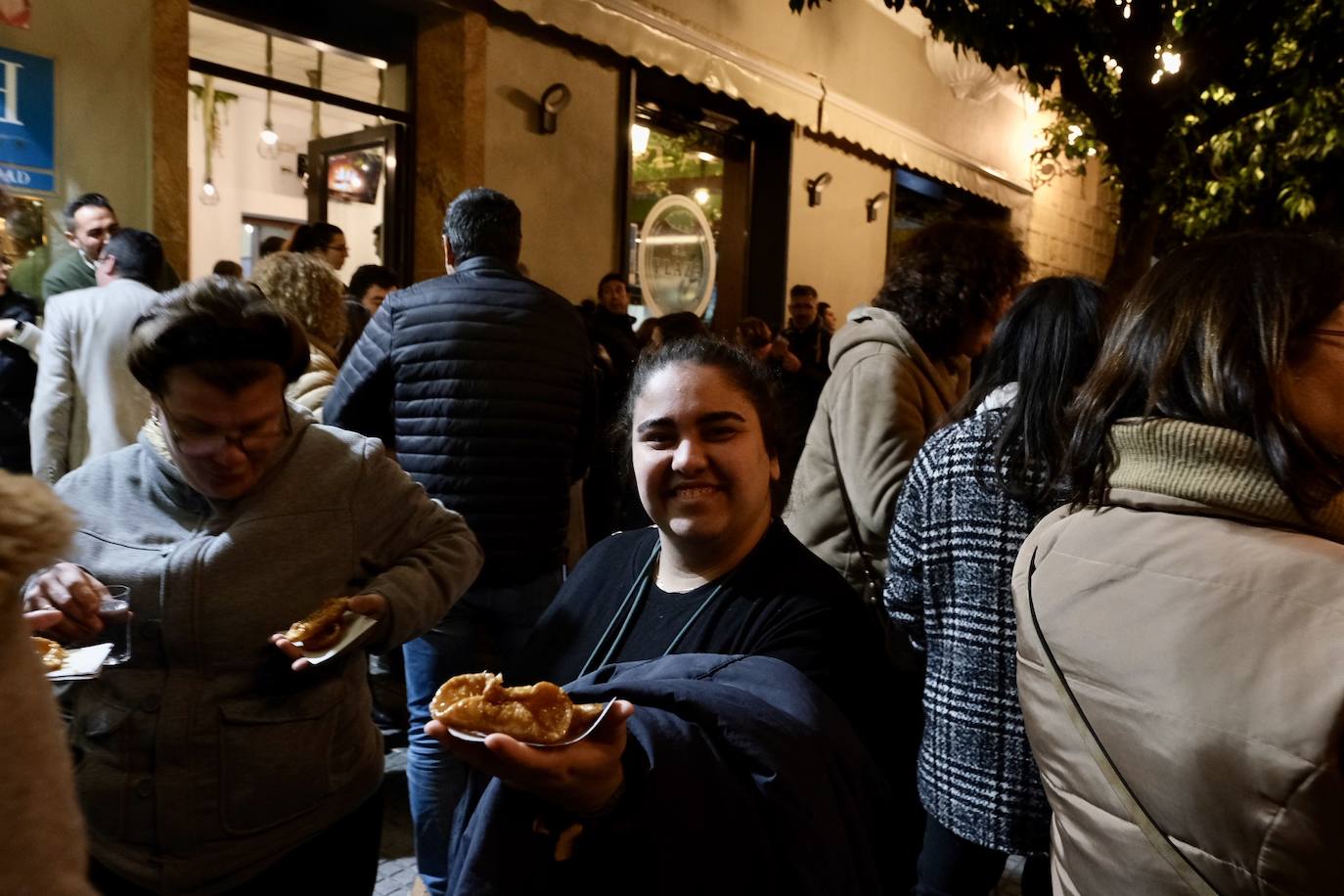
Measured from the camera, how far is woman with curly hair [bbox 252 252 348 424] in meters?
3.61

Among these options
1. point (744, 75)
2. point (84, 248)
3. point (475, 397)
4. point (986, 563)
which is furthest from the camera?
point (744, 75)

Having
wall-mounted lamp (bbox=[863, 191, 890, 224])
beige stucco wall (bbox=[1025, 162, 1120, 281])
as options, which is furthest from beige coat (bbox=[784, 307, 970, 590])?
beige stucco wall (bbox=[1025, 162, 1120, 281])

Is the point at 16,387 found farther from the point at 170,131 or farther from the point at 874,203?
the point at 874,203

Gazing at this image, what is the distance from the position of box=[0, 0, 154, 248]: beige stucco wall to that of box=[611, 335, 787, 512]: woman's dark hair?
428cm

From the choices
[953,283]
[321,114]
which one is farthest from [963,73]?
[953,283]

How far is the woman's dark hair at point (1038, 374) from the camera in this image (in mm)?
2117

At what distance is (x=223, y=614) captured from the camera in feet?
5.78

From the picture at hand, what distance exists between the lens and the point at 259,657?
1.80m

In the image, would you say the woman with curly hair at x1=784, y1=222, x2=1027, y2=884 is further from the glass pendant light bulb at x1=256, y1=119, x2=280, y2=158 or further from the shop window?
the glass pendant light bulb at x1=256, y1=119, x2=280, y2=158

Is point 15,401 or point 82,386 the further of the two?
point 15,401

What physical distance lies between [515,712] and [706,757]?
0.70ft

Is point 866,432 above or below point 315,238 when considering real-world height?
below

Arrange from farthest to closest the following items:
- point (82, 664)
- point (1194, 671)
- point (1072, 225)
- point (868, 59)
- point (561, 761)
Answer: point (1072, 225) → point (868, 59) → point (82, 664) → point (1194, 671) → point (561, 761)

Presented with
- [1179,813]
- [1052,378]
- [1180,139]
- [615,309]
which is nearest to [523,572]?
[1052,378]
